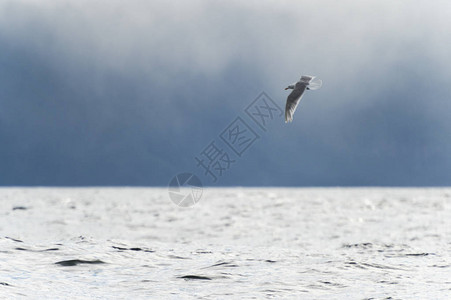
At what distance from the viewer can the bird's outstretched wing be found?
491 inches

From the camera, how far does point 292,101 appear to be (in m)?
12.9

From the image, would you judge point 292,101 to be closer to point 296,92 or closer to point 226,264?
point 296,92

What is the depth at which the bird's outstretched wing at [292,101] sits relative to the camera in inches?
491

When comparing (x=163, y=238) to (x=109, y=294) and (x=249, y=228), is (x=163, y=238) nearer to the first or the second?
(x=249, y=228)

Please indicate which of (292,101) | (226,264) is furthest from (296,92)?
(226,264)

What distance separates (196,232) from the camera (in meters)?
29.6

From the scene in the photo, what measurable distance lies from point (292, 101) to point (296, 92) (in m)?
0.31

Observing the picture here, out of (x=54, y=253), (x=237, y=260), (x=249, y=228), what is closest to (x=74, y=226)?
(x=249, y=228)

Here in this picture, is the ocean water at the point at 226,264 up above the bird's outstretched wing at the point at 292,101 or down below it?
below

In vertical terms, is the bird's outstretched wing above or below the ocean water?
above

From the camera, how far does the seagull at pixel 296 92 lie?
12492mm

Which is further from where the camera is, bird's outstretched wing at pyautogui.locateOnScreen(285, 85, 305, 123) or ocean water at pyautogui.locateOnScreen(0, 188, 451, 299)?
ocean water at pyautogui.locateOnScreen(0, 188, 451, 299)

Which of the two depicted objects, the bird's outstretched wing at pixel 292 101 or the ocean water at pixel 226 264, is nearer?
the bird's outstretched wing at pixel 292 101

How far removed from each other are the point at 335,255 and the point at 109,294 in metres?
9.17
